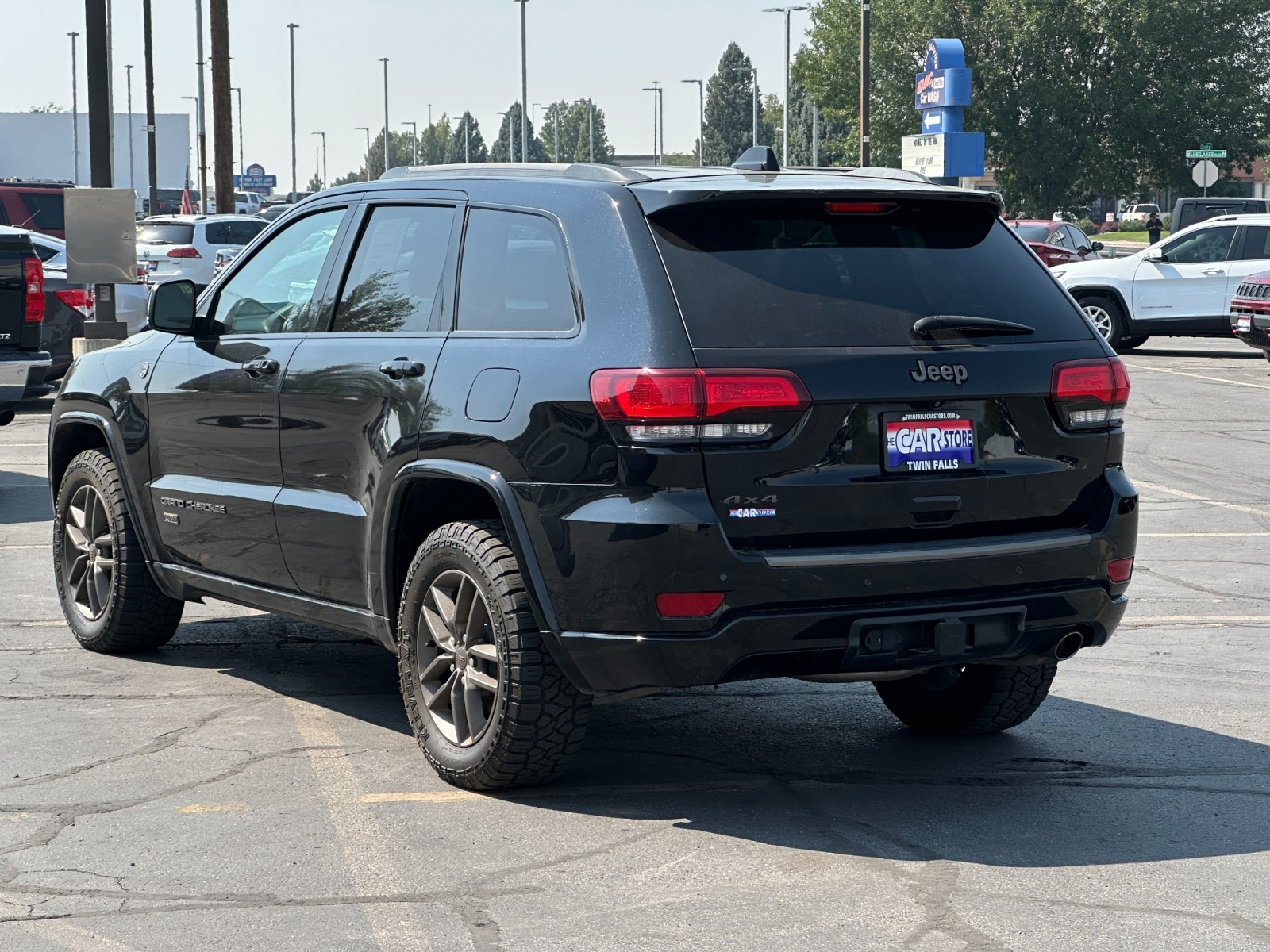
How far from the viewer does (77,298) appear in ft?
60.0

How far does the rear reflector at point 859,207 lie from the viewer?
5062 mm

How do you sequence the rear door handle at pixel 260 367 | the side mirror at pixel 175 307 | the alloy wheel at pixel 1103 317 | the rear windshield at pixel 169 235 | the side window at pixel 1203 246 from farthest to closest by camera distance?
the rear windshield at pixel 169 235 → the alloy wheel at pixel 1103 317 → the side window at pixel 1203 246 → the side mirror at pixel 175 307 → the rear door handle at pixel 260 367

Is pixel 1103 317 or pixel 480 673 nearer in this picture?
pixel 480 673

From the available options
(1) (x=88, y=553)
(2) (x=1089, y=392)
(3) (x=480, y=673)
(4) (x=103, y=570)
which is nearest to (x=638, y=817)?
(3) (x=480, y=673)

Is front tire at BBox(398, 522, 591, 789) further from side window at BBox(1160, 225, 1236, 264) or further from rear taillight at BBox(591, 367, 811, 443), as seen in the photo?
side window at BBox(1160, 225, 1236, 264)

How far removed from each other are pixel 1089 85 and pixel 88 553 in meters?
58.7

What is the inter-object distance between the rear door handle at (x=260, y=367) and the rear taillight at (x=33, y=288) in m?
6.54

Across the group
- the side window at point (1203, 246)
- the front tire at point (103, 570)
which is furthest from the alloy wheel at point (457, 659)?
the side window at point (1203, 246)

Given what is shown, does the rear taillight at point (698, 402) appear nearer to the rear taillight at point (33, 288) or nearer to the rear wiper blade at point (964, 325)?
the rear wiper blade at point (964, 325)

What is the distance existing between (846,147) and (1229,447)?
56.4 meters

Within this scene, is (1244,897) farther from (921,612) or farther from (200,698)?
(200,698)

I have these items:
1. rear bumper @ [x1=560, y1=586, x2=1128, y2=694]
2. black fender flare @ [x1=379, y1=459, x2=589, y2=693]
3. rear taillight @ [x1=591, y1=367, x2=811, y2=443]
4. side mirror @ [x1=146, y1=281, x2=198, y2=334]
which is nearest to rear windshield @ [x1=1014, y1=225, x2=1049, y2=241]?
side mirror @ [x1=146, y1=281, x2=198, y2=334]

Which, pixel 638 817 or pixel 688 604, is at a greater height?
pixel 688 604

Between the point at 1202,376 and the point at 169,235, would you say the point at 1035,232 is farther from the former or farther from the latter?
the point at 169,235
